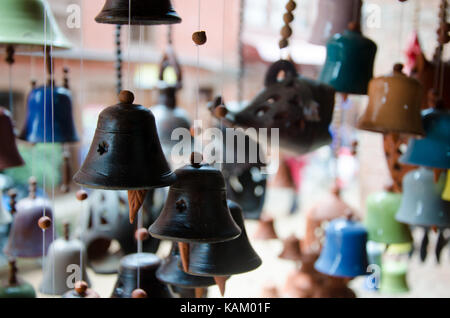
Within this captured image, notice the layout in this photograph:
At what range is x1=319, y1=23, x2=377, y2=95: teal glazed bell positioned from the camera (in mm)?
1489

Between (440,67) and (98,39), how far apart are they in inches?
237

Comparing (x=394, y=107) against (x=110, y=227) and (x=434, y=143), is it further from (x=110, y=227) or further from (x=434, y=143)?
(x=110, y=227)

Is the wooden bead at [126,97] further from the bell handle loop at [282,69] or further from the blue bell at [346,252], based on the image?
the blue bell at [346,252]

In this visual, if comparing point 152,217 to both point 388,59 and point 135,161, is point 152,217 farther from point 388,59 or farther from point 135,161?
point 388,59

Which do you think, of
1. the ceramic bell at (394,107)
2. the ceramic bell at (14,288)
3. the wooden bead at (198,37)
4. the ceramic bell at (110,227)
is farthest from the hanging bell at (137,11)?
the ceramic bell at (14,288)

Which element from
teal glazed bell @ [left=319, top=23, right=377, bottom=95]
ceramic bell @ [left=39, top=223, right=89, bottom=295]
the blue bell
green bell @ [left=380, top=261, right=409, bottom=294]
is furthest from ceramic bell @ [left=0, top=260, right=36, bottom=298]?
green bell @ [left=380, top=261, right=409, bottom=294]

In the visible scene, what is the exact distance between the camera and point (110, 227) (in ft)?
5.50

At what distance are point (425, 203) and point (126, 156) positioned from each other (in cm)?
95

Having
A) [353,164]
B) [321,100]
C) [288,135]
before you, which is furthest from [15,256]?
[353,164]

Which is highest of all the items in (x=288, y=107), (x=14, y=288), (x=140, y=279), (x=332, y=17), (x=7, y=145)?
(x=332, y=17)

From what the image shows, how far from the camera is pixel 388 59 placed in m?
3.31

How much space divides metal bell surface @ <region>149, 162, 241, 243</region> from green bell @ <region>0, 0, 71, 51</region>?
57 cm

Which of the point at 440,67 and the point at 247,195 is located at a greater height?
the point at 440,67

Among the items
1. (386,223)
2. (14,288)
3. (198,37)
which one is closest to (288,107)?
(198,37)
